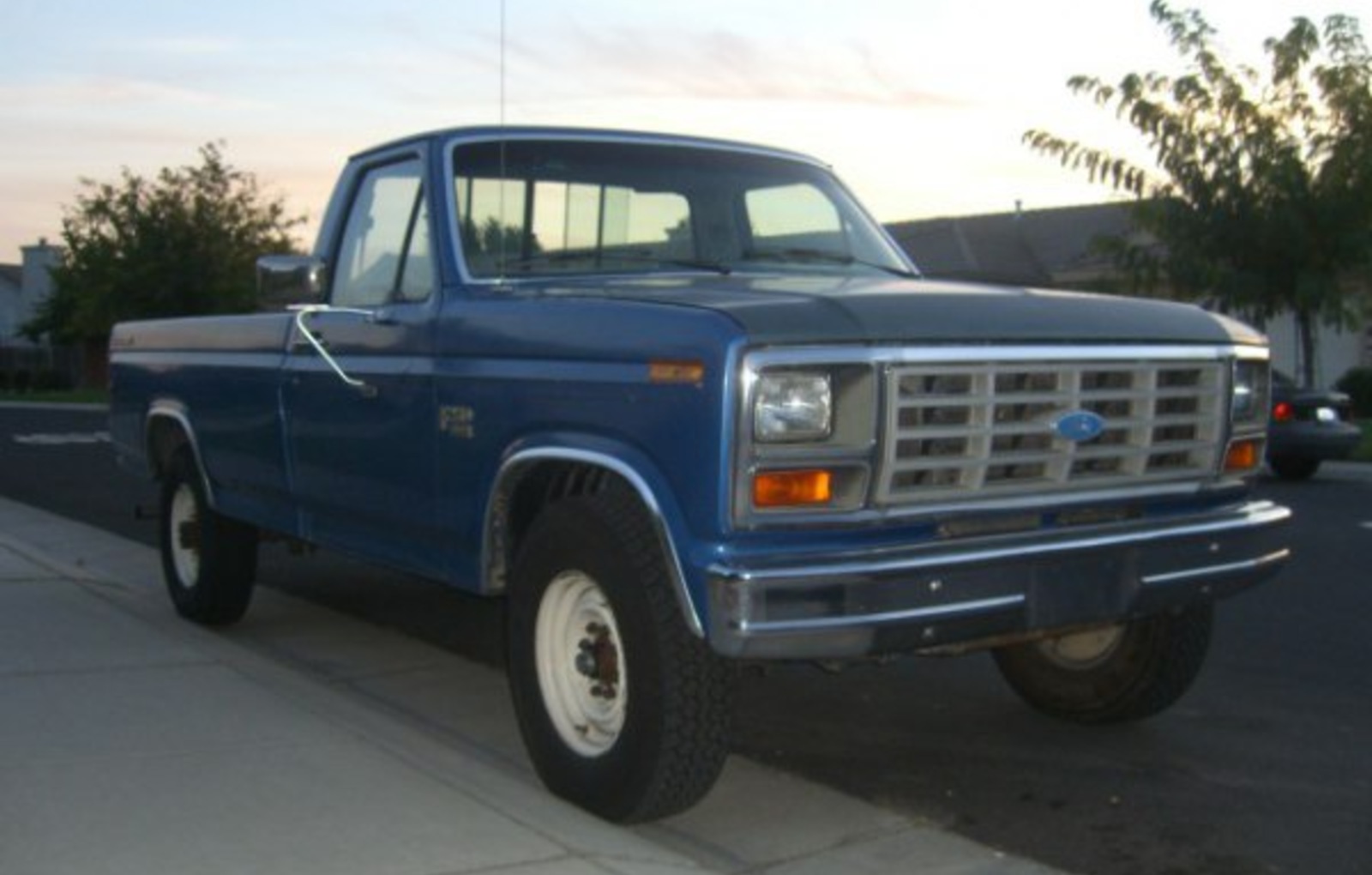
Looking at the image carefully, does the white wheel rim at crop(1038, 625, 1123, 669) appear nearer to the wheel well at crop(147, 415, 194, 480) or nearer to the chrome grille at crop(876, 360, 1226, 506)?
the chrome grille at crop(876, 360, 1226, 506)

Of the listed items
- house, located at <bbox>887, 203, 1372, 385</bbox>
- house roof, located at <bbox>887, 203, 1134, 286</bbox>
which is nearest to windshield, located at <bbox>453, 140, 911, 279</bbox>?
house, located at <bbox>887, 203, 1372, 385</bbox>

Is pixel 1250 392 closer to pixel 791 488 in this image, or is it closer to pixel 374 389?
pixel 791 488

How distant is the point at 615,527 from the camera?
4469 millimetres

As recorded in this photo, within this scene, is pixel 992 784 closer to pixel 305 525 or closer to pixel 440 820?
pixel 440 820

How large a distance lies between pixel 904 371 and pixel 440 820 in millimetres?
1806

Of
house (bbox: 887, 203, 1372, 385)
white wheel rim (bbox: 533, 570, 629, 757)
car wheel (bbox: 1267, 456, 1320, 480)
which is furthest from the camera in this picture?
house (bbox: 887, 203, 1372, 385)

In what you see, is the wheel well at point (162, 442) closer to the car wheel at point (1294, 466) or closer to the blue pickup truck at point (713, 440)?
the blue pickup truck at point (713, 440)

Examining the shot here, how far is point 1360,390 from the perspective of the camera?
30781mm

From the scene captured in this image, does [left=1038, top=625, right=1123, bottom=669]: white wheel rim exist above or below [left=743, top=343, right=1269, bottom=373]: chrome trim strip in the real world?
below

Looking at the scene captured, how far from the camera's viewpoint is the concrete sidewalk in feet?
14.4

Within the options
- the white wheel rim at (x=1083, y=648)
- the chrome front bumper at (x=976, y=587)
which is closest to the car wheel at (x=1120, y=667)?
the white wheel rim at (x=1083, y=648)

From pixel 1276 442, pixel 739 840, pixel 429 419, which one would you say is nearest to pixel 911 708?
pixel 739 840

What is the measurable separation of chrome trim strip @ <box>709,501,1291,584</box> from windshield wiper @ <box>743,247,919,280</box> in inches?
59.0

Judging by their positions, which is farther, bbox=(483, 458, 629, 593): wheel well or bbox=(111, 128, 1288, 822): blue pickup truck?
bbox=(483, 458, 629, 593): wheel well
